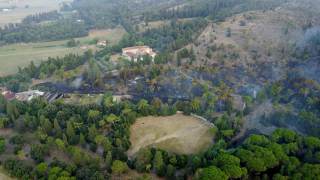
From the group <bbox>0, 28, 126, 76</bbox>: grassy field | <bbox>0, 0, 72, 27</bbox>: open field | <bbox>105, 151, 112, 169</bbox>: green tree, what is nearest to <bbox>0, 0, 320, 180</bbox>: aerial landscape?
<bbox>105, 151, 112, 169</bbox>: green tree

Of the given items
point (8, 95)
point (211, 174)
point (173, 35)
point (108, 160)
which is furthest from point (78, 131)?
point (173, 35)

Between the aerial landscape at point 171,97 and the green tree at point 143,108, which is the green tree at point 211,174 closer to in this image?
the aerial landscape at point 171,97

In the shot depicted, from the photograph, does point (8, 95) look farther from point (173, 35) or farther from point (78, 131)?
point (173, 35)

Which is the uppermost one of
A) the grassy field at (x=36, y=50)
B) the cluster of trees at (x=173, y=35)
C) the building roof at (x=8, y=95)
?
the cluster of trees at (x=173, y=35)

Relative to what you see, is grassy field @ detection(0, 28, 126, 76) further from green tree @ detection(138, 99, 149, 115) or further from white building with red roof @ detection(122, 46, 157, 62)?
green tree @ detection(138, 99, 149, 115)

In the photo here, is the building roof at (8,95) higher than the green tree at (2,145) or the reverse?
higher

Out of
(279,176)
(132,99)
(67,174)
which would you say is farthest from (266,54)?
(67,174)

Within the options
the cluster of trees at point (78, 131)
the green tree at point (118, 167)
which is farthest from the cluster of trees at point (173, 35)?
the green tree at point (118, 167)
